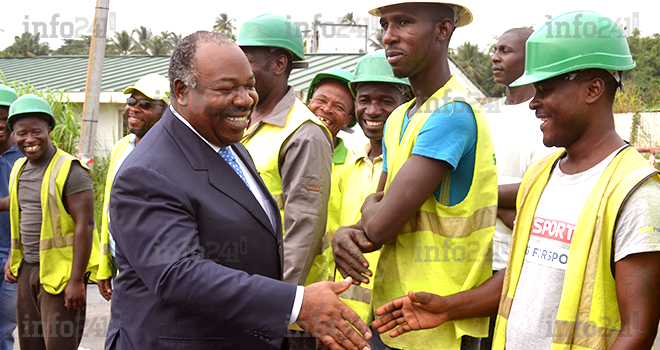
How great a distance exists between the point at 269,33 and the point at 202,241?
5.97 ft

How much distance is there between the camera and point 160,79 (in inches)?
193

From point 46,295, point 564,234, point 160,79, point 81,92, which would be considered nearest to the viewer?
point 564,234

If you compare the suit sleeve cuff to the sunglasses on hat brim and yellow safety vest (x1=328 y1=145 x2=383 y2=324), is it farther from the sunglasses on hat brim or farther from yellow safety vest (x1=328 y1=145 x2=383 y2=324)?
the sunglasses on hat brim

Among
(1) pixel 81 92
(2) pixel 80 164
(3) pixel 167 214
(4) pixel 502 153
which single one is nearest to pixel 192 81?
(3) pixel 167 214

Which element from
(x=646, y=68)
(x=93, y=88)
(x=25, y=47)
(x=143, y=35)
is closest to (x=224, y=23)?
(x=143, y=35)

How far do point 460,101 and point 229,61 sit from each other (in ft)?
3.08

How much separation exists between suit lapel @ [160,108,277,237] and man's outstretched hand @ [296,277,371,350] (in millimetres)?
390

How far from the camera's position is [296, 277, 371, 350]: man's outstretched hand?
1.92 metres

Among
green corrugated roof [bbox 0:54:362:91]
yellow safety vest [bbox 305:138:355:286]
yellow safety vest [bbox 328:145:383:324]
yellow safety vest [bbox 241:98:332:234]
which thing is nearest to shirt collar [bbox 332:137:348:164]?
yellow safety vest [bbox 305:138:355:286]

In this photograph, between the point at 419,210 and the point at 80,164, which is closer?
the point at 419,210

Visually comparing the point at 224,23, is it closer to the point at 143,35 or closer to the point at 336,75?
the point at 143,35

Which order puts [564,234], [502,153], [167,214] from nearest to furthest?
[167,214], [564,234], [502,153]

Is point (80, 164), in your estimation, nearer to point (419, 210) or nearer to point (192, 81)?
point (192, 81)

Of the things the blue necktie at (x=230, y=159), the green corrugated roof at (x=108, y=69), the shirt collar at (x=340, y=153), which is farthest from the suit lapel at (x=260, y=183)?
the green corrugated roof at (x=108, y=69)
